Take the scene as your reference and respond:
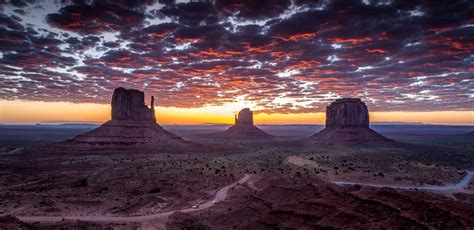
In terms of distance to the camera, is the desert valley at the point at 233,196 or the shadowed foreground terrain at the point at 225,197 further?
the desert valley at the point at 233,196

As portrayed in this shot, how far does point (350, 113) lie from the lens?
12850 centimetres

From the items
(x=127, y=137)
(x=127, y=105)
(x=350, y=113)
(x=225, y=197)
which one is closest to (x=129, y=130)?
(x=127, y=137)

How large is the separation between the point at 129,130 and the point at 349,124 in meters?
91.2

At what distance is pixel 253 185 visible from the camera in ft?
140

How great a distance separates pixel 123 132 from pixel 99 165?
42.2m

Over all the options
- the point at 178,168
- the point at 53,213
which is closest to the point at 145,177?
the point at 178,168

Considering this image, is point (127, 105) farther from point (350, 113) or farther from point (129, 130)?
point (350, 113)

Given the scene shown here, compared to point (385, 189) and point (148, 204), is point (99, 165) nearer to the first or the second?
point (148, 204)

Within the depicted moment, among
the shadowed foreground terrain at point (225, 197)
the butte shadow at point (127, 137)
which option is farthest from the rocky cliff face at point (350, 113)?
the shadowed foreground terrain at point (225, 197)

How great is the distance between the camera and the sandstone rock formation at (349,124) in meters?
123

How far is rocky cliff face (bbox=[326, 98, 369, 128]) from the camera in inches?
5059

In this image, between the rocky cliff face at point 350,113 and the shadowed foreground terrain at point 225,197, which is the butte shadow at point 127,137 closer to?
the shadowed foreground terrain at point 225,197

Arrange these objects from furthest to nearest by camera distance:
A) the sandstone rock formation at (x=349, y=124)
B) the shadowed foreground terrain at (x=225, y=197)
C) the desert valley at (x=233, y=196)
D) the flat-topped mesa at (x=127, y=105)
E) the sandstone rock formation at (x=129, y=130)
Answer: the sandstone rock formation at (x=349, y=124), the flat-topped mesa at (x=127, y=105), the sandstone rock formation at (x=129, y=130), the desert valley at (x=233, y=196), the shadowed foreground terrain at (x=225, y=197)

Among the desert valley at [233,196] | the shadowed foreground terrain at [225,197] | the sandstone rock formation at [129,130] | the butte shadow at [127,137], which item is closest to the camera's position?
the shadowed foreground terrain at [225,197]
